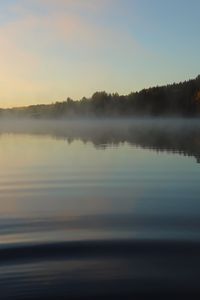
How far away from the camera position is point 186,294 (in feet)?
20.4

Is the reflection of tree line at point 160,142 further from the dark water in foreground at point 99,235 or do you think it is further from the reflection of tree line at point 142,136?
the dark water in foreground at point 99,235

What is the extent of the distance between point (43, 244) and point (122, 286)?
2174mm

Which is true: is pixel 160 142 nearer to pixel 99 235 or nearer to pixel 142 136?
pixel 142 136

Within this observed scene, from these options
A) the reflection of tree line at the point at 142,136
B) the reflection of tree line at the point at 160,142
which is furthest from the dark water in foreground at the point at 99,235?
the reflection of tree line at the point at 142,136

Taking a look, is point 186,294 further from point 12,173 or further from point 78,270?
point 12,173

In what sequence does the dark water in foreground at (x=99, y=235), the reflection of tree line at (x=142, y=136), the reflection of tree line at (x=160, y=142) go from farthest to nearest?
the reflection of tree line at (x=142, y=136) → the reflection of tree line at (x=160, y=142) → the dark water in foreground at (x=99, y=235)

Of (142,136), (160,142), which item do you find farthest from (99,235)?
(142,136)

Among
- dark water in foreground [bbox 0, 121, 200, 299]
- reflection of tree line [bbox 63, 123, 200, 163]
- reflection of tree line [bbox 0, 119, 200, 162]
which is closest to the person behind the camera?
dark water in foreground [bbox 0, 121, 200, 299]

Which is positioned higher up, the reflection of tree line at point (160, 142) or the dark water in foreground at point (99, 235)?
the dark water in foreground at point (99, 235)

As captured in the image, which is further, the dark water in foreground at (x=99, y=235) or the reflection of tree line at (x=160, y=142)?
the reflection of tree line at (x=160, y=142)

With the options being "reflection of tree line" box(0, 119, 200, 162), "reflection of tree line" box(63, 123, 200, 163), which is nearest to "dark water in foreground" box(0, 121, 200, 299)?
"reflection of tree line" box(63, 123, 200, 163)

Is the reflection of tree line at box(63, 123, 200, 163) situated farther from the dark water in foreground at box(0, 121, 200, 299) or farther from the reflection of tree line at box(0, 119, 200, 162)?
the dark water in foreground at box(0, 121, 200, 299)

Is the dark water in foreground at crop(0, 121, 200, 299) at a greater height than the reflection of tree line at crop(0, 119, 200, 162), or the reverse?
the dark water in foreground at crop(0, 121, 200, 299)

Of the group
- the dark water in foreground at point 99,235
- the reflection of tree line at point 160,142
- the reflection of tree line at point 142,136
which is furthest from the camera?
the reflection of tree line at point 142,136
